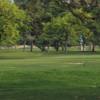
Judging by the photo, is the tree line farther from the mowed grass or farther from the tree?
the mowed grass

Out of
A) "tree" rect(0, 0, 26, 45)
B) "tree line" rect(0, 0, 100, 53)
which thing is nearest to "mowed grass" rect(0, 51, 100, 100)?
"tree line" rect(0, 0, 100, 53)

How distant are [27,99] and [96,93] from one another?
400 centimetres

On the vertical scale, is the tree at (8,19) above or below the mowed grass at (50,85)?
above

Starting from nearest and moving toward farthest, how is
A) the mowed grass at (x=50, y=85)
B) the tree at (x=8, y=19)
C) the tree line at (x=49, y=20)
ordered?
1. the tree line at (x=49, y=20)
2. the mowed grass at (x=50, y=85)
3. the tree at (x=8, y=19)

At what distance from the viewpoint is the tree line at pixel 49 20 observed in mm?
18578

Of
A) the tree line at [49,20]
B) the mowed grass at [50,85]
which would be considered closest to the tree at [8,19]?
the tree line at [49,20]

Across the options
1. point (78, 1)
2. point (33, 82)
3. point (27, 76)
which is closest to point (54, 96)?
point (78, 1)

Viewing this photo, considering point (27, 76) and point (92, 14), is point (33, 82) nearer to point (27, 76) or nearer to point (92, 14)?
point (27, 76)

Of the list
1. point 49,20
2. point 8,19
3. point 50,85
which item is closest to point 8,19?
point 8,19

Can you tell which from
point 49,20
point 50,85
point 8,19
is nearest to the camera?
point 50,85

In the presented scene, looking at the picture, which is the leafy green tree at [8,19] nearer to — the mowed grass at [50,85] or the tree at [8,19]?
the tree at [8,19]

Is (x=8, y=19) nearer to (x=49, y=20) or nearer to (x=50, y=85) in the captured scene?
(x=49, y=20)

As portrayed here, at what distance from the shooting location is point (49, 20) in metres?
37.2

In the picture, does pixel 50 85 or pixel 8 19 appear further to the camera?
pixel 8 19
